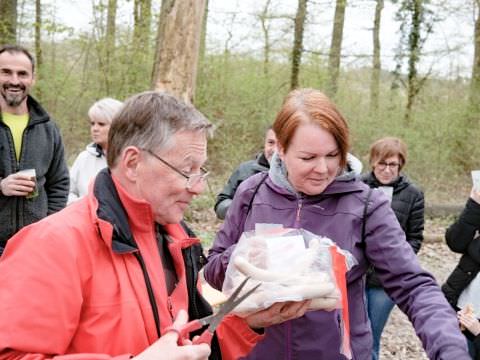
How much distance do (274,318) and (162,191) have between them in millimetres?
512

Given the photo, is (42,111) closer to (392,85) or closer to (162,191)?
(162,191)

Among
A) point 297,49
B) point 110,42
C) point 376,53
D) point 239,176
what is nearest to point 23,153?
point 239,176

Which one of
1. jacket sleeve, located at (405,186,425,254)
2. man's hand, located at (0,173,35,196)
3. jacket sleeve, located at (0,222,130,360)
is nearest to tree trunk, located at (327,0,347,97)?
jacket sleeve, located at (405,186,425,254)

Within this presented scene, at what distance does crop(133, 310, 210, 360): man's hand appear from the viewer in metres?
1.28

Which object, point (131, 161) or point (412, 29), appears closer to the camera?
point (131, 161)

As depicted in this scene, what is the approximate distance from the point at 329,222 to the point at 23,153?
94.0 inches

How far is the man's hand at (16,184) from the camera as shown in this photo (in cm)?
337

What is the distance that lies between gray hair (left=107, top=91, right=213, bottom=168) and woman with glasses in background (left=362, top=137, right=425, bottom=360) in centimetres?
310

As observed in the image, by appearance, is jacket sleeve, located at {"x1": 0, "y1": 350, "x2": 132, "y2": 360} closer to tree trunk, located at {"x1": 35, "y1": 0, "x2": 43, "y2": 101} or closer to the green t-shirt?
the green t-shirt

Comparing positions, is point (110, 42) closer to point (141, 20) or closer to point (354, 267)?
point (141, 20)

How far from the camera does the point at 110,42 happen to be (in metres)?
10.9

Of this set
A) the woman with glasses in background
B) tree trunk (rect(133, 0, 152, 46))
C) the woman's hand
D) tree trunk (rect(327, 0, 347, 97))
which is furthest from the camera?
tree trunk (rect(327, 0, 347, 97))

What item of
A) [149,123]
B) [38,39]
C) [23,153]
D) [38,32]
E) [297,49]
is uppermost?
[297,49]

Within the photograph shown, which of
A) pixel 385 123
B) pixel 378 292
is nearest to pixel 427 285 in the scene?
pixel 378 292
